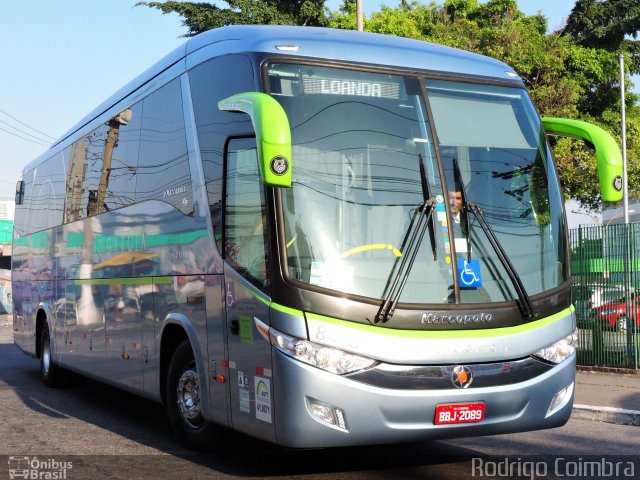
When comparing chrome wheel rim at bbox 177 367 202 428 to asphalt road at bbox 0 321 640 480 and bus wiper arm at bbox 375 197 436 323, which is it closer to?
asphalt road at bbox 0 321 640 480

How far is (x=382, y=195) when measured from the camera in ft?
22.7

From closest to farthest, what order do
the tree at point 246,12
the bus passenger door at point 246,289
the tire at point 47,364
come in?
the bus passenger door at point 246,289 → the tire at point 47,364 → the tree at point 246,12

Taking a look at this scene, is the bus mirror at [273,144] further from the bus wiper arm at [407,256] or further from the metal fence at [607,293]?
the metal fence at [607,293]

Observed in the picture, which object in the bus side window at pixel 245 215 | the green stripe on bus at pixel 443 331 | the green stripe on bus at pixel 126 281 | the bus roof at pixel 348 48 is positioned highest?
the bus roof at pixel 348 48

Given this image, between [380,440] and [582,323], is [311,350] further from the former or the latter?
[582,323]

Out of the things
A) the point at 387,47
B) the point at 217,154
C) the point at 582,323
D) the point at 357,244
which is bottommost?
the point at 582,323

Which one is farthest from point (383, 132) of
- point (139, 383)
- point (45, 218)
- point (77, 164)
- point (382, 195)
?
point (45, 218)

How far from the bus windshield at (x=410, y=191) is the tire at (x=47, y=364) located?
8.43 m

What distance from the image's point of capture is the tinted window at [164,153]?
862 centimetres

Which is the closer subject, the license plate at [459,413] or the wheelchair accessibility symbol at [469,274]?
the license plate at [459,413]

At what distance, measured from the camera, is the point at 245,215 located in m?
7.25

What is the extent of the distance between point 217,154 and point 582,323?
9.53 metres

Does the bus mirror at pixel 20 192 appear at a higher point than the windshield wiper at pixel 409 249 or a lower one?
higher

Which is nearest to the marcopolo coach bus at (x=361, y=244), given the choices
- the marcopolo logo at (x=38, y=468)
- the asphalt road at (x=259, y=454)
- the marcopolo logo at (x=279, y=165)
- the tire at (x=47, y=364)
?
the marcopolo logo at (x=279, y=165)
